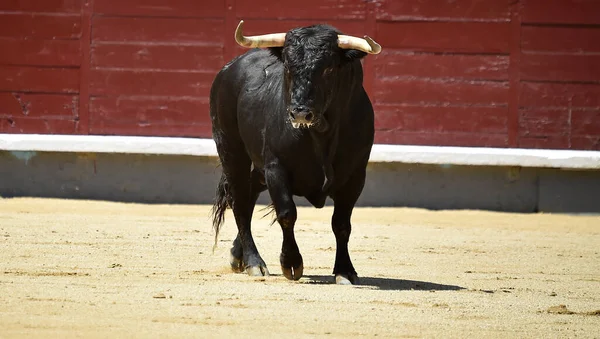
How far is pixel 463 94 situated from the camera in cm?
1141

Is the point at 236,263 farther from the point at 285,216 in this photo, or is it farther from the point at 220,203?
the point at 285,216

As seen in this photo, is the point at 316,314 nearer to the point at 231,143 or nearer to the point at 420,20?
the point at 231,143

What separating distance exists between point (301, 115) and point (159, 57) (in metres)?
5.77

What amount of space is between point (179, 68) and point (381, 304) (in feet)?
20.9

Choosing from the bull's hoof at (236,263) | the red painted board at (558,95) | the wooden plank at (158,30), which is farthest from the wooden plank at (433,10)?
the bull's hoof at (236,263)

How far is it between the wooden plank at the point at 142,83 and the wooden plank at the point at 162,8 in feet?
1.75

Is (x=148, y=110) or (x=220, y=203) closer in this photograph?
(x=220, y=203)

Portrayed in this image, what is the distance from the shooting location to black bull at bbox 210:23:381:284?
Result: 6066 mm

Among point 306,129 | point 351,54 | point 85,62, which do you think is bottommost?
point 306,129

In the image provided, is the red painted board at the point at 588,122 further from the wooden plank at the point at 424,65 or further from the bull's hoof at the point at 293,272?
the bull's hoof at the point at 293,272

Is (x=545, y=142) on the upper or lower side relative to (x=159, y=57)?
lower

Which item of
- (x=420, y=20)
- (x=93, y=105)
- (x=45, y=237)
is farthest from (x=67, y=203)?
(x=420, y=20)

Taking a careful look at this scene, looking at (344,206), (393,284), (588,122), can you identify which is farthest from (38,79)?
(393,284)

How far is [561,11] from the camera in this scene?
11391 mm
